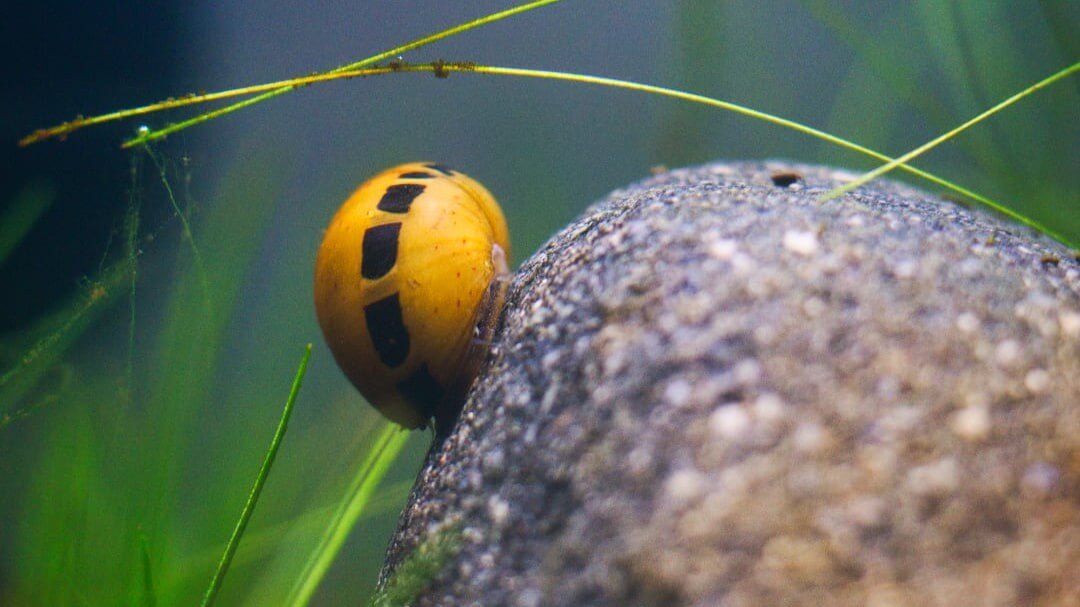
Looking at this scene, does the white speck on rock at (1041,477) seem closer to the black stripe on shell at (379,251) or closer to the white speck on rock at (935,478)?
the white speck on rock at (935,478)

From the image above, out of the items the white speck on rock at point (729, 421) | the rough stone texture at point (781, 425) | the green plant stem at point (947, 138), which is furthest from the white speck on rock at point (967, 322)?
the white speck on rock at point (729, 421)

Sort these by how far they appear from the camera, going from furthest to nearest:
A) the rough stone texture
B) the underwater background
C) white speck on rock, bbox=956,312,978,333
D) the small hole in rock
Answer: the underwater background < the small hole in rock < white speck on rock, bbox=956,312,978,333 < the rough stone texture

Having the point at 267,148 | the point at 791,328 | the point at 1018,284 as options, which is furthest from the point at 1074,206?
the point at 267,148

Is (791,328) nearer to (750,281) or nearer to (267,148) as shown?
(750,281)

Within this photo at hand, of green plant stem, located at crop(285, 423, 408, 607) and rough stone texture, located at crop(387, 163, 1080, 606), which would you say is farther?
green plant stem, located at crop(285, 423, 408, 607)

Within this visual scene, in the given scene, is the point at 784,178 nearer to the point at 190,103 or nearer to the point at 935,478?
the point at 935,478

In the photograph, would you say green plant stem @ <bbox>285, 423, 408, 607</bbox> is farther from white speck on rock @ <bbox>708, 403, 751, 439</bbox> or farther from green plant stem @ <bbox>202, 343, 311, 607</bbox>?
white speck on rock @ <bbox>708, 403, 751, 439</bbox>

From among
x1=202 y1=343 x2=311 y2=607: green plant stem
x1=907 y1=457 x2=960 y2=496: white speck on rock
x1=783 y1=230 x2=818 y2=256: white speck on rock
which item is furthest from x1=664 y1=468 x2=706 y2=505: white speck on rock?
x1=202 y1=343 x2=311 y2=607: green plant stem
